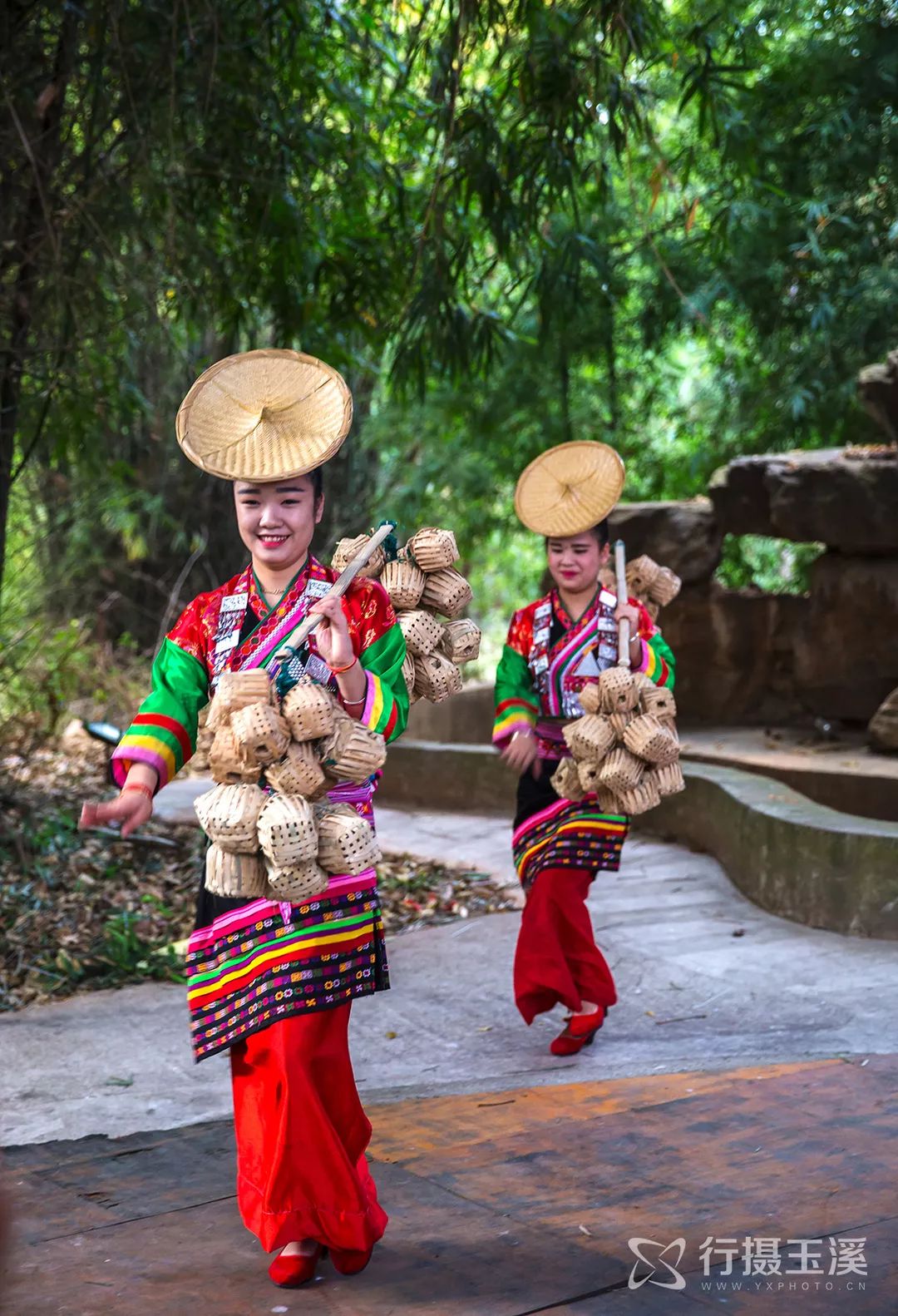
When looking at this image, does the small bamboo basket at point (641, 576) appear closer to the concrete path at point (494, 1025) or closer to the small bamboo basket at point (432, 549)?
the concrete path at point (494, 1025)

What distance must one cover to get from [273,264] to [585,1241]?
4.86 meters

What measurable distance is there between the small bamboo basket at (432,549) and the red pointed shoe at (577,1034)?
166 cm

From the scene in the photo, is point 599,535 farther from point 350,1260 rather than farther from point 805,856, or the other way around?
point 350,1260

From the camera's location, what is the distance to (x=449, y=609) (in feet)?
11.9

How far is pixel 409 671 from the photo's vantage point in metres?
3.48

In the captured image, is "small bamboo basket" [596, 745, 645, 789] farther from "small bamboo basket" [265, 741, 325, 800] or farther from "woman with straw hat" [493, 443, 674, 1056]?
"small bamboo basket" [265, 741, 325, 800]

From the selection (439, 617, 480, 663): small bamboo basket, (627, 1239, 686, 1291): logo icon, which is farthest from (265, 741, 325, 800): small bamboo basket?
(627, 1239, 686, 1291): logo icon

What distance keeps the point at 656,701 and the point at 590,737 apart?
27 centimetres

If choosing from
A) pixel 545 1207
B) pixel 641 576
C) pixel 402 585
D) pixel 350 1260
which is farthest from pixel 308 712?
pixel 641 576

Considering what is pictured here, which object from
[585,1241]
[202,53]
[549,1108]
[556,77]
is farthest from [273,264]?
[585,1241]

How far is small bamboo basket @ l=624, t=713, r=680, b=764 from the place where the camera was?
4305 millimetres

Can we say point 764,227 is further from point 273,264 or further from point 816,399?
point 273,264

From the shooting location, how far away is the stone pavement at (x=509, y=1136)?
2.82 m

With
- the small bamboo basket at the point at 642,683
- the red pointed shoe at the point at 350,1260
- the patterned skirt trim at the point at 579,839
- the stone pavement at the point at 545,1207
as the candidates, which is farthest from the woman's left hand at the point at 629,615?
the red pointed shoe at the point at 350,1260
